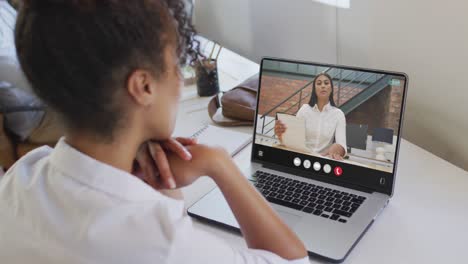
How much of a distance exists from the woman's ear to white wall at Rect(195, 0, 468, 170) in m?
0.77

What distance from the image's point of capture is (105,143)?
62 centimetres

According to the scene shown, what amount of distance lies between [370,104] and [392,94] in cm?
5

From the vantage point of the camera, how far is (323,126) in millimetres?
1027

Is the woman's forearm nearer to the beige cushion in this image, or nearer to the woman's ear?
the woman's ear

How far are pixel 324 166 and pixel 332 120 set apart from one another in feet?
0.33

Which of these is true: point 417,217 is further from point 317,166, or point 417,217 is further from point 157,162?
point 157,162

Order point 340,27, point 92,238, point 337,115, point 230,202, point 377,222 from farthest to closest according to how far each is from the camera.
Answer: point 340,27 → point 337,115 → point 377,222 → point 230,202 → point 92,238

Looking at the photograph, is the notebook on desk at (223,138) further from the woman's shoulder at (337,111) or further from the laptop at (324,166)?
the woman's shoulder at (337,111)

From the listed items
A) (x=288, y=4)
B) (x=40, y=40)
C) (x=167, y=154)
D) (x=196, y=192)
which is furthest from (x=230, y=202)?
(x=288, y=4)

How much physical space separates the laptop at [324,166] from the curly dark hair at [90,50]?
403mm

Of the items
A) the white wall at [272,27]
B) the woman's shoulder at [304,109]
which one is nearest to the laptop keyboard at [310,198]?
the woman's shoulder at [304,109]

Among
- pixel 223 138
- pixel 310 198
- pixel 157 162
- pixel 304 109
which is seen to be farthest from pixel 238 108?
pixel 157 162

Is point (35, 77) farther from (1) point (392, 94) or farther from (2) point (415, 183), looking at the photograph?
(2) point (415, 183)

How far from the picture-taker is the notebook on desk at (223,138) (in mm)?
1220
